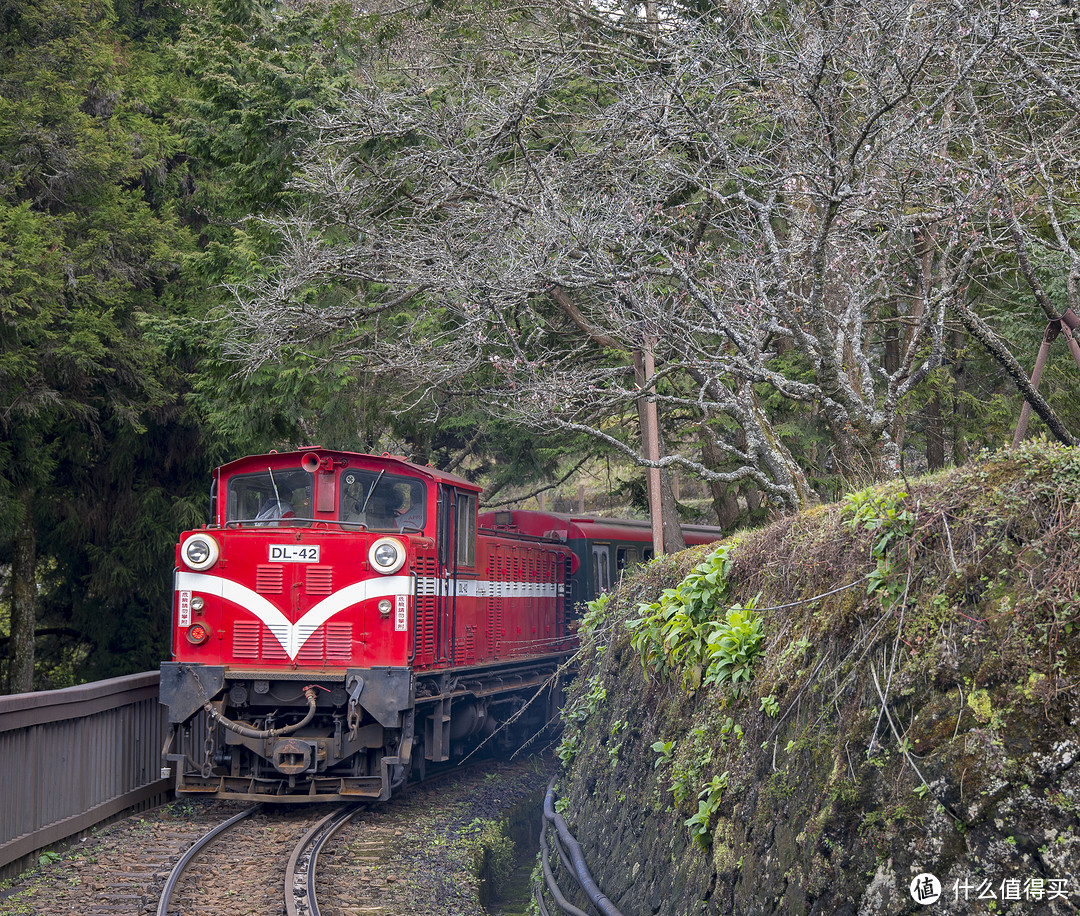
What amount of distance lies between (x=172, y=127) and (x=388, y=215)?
9765 millimetres

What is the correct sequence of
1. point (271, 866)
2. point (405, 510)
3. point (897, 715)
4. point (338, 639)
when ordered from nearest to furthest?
point (897, 715), point (271, 866), point (338, 639), point (405, 510)

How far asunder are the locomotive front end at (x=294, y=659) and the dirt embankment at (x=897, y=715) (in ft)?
15.7

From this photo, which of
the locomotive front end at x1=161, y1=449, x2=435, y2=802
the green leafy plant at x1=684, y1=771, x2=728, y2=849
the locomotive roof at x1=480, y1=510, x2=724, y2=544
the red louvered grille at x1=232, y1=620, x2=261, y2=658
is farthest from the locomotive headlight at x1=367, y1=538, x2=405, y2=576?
the locomotive roof at x1=480, y1=510, x2=724, y2=544

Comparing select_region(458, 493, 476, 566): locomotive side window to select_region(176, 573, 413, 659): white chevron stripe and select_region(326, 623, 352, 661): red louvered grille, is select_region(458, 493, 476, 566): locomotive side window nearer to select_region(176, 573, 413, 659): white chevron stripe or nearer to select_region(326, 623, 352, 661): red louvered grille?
select_region(176, 573, 413, 659): white chevron stripe

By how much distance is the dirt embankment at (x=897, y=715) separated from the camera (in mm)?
3152

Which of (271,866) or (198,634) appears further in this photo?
(198,634)

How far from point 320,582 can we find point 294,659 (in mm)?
886

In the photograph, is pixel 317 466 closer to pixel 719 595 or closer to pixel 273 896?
pixel 273 896

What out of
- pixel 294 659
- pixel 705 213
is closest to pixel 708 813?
pixel 294 659

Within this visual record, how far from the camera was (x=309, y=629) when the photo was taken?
396 inches

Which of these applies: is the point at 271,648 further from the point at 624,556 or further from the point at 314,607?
the point at 624,556

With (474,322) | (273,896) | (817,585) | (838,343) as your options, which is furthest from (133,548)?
(817,585)

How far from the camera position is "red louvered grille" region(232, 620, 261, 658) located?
10117mm

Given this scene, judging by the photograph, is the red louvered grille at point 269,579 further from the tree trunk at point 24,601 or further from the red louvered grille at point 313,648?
the tree trunk at point 24,601
